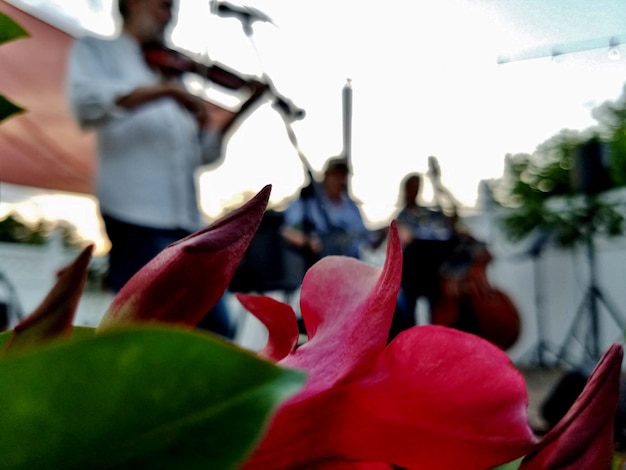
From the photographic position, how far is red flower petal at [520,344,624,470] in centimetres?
10

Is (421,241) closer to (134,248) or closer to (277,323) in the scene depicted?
(134,248)

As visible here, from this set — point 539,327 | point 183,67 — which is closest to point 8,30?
point 183,67

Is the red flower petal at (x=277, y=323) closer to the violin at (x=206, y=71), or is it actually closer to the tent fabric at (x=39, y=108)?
the violin at (x=206, y=71)

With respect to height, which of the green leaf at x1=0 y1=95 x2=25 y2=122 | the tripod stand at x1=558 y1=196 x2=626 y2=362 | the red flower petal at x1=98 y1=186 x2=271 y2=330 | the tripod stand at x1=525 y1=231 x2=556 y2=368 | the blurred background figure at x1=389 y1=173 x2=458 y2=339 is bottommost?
the tripod stand at x1=525 y1=231 x2=556 y2=368

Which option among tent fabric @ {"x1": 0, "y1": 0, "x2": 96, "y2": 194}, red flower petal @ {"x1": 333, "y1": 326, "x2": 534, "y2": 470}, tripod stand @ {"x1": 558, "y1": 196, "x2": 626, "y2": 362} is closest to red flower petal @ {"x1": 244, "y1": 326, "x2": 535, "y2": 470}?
red flower petal @ {"x1": 333, "y1": 326, "x2": 534, "y2": 470}

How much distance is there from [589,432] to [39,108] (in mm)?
2820

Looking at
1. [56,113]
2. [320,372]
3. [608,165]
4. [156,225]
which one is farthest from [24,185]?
[320,372]

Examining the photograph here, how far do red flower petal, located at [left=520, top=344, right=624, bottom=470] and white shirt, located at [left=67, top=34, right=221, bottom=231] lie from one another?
53.8 inches

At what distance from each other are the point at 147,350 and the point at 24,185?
3.23 metres

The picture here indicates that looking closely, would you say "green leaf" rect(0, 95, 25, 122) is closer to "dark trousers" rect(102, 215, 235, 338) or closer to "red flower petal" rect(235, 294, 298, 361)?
"red flower petal" rect(235, 294, 298, 361)

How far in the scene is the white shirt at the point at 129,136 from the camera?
140cm

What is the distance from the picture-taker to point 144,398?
58mm

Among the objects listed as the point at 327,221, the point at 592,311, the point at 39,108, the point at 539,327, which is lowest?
the point at 539,327

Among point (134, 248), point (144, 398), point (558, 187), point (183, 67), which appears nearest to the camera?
point (144, 398)
